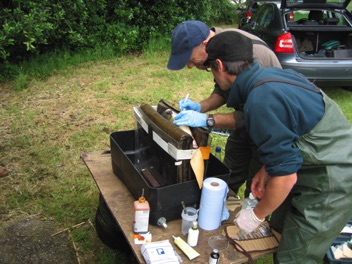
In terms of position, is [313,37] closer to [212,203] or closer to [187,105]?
[187,105]

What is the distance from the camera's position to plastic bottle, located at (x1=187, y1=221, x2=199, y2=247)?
1732 mm

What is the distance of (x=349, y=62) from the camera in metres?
5.12

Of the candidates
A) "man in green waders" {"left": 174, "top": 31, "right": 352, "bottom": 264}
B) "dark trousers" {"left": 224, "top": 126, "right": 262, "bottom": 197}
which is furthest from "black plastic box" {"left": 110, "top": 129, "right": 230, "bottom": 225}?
"dark trousers" {"left": 224, "top": 126, "right": 262, "bottom": 197}

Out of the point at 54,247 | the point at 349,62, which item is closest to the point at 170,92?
the point at 349,62

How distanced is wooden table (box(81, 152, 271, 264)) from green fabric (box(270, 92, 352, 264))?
18 cm

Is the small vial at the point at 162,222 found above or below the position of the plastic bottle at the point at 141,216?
below

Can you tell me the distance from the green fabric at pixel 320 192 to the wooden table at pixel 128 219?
0.18 metres

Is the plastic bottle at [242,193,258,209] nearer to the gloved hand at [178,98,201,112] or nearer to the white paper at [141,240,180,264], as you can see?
the white paper at [141,240,180,264]

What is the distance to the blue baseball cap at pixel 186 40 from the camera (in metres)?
2.26

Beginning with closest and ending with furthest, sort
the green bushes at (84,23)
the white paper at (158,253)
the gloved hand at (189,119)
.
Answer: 1. the white paper at (158,253)
2. the gloved hand at (189,119)
3. the green bushes at (84,23)

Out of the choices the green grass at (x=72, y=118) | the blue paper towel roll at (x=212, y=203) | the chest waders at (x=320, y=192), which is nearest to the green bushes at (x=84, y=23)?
the green grass at (x=72, y=118)

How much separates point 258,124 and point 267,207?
43 centimetres

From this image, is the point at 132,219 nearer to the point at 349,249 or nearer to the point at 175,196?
the point at 175,196

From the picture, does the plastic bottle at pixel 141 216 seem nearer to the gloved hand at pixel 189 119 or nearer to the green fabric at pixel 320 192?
the gloved hand at pixel 189 119
